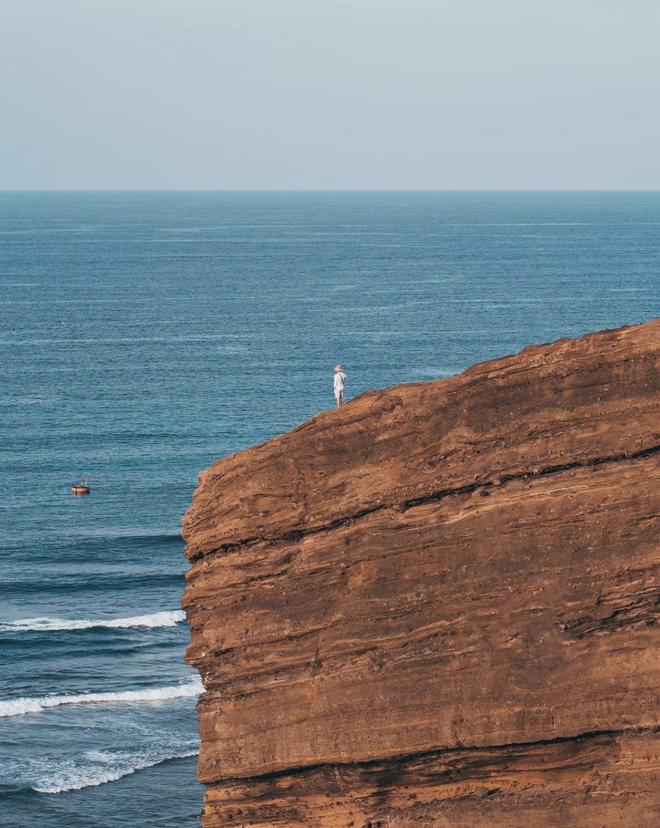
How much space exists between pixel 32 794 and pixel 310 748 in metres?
23.2

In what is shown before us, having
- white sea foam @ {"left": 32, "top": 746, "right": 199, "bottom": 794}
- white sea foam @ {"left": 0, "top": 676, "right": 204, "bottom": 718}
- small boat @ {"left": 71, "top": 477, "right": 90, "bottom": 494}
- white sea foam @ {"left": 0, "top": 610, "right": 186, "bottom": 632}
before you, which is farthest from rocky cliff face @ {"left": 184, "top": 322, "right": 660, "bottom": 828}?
small boat @ {"left": 71, "top": 477, "right": 90, "bottom": 494}

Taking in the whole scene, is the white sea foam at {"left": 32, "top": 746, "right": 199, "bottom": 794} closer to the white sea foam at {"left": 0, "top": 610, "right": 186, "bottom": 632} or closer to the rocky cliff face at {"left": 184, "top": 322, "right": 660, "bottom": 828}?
the white sea foam at {"left": 0, "top": 610, "right": 186, "bottom": 632}

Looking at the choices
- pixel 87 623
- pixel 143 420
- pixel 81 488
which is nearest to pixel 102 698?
pixel 87 623

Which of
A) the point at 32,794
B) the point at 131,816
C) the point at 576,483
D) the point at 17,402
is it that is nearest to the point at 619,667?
the point at 576,483

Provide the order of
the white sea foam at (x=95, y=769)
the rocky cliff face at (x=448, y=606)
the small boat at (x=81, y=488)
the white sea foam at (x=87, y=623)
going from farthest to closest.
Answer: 1. the small boat at (x=81, y=488)
2. the white sea foam at (x=87, y=623)
3. the white sea foam at (x=95, y=769)
4. the rocky cliff face at (x=448, y=606)

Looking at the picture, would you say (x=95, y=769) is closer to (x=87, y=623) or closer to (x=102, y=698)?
(x=102, y=698)

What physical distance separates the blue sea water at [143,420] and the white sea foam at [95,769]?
81 millimetres

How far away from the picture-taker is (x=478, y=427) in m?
18.2

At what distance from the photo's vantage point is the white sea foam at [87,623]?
53.6 metres

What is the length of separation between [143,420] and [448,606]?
256 ft

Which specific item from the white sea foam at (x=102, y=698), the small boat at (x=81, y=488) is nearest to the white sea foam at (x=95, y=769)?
the white sea foam at (x=102, y=698)

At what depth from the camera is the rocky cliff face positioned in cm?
1697

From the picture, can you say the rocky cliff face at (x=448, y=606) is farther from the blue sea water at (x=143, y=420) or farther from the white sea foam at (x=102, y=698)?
the white sea foam at (x=102, y=698)

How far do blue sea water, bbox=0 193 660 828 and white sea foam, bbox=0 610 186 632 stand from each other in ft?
0.43
